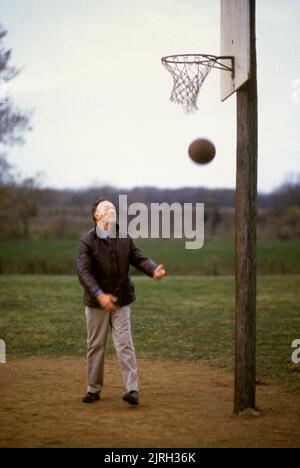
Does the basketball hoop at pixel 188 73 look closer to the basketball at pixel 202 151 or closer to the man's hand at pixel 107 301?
the man's hand at pixel 107 301

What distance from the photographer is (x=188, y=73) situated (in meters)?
9.77

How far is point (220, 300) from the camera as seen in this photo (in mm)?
21297

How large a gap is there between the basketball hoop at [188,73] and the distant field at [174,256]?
2503 cm

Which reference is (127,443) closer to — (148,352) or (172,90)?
(172,90)

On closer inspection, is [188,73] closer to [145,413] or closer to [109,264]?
[109,264]

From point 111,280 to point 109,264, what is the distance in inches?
7.3

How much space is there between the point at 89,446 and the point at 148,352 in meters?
5.95

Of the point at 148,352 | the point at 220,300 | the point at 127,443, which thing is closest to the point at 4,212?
the point at 220,300

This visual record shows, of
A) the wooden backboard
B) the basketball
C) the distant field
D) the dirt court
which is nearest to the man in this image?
the dirt court

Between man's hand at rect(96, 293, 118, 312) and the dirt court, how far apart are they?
120 centimetres

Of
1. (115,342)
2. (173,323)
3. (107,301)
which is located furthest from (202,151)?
(107,301)

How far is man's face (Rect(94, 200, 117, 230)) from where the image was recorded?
343 inches

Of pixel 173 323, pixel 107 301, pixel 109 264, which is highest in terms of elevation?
pixel 109 264

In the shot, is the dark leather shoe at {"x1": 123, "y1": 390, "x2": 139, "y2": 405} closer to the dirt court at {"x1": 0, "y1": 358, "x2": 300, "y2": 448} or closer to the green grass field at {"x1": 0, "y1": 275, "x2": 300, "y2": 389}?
the dirt court at {"x1": 0, "y1": 358, "x2": 300, "y2": 448}
